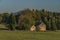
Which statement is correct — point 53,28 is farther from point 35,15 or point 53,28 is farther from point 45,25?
point 35,15

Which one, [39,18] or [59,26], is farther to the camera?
[39,18]

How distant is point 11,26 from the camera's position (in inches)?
2373

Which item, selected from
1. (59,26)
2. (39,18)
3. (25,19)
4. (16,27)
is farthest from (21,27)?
(39,18)

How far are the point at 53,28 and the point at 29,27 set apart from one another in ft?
25.1

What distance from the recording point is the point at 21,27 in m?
62.1

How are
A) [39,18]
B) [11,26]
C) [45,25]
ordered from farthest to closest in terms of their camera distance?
1. [39,18]
2. [45,25]
3. [11,26]

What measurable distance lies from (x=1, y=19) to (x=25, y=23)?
74.3 feet

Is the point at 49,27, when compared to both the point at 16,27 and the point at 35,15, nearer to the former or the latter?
the point at 16,27

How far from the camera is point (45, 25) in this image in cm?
6669

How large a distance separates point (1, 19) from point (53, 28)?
28.6 meters

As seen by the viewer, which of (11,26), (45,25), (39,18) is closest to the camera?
(11,26)

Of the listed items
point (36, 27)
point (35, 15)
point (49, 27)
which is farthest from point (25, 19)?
point (35, 15)

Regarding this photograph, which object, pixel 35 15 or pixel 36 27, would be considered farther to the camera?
pixel 35 15

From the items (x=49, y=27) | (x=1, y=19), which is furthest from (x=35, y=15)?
(x=49, y=27)
